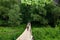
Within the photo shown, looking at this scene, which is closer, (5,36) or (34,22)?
(5,36)

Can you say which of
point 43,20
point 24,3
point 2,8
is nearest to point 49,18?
point 43,20

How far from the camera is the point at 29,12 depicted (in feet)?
34.6

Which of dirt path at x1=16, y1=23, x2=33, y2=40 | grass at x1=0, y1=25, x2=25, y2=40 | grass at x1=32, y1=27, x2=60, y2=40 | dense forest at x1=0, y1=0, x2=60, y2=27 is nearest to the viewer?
dirt path at x1=16, y1=23, x2=33, y2=40

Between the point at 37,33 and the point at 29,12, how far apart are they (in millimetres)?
1391

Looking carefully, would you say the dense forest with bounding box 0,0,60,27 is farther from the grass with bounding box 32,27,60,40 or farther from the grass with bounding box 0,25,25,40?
the grass with bounding box 32,27,60,40

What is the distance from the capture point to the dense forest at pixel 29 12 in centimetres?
1018

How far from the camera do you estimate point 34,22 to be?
34.8 ft

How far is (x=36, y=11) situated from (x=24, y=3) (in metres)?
0.60

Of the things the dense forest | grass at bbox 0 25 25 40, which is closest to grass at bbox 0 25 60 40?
grass at bbox 0 25 25 40

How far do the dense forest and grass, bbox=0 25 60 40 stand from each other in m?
0.45

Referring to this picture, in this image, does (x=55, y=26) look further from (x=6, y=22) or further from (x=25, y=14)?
(x=6, y=22)

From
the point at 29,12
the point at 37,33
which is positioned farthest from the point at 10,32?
the point at 29,12

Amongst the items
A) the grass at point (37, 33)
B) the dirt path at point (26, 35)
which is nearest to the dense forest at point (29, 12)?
the grass at point (37, 33)

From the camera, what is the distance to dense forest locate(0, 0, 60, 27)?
10.2 m
